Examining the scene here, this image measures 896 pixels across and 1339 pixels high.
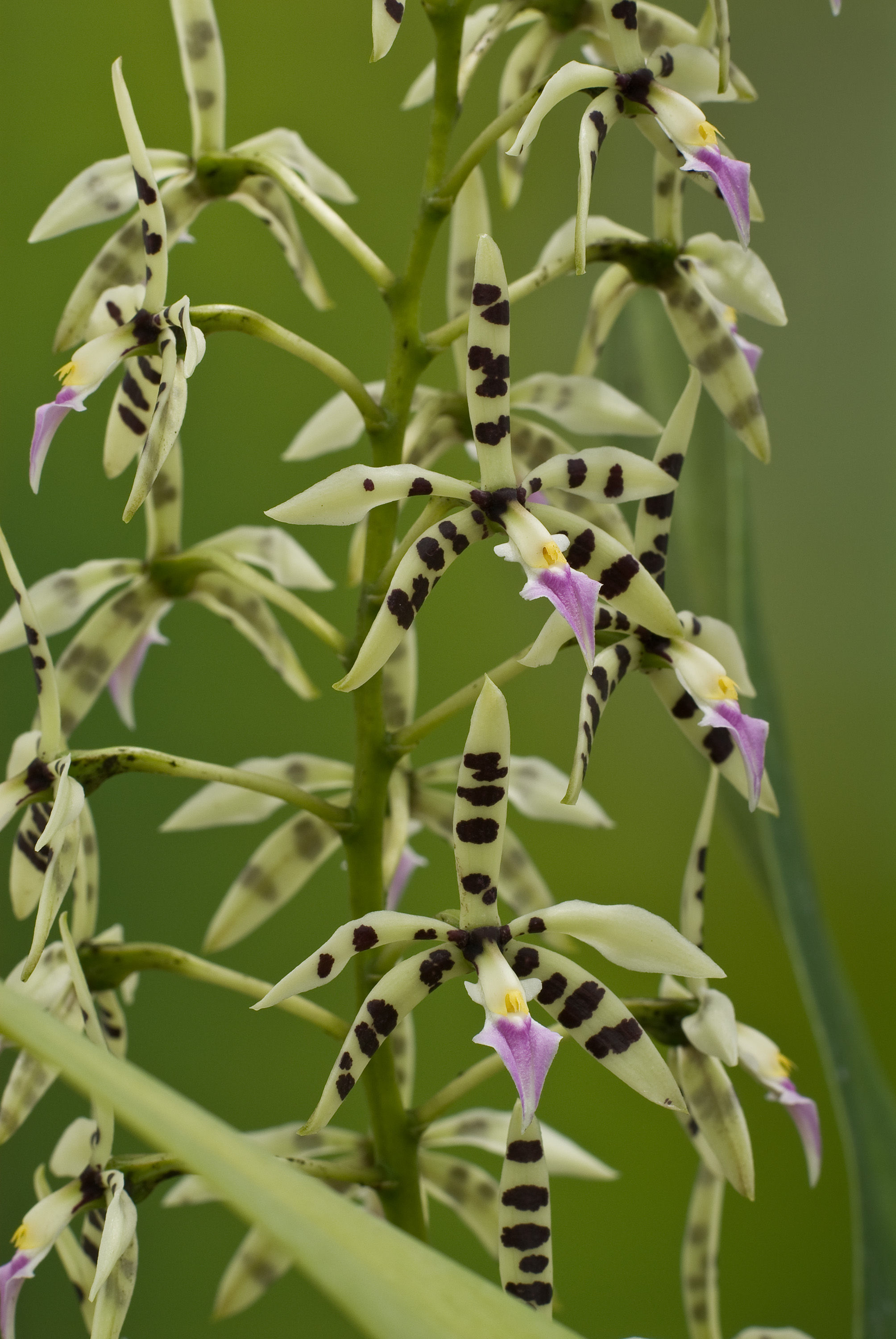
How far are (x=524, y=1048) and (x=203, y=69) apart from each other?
0.57 meters

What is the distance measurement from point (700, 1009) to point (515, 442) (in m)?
0.33

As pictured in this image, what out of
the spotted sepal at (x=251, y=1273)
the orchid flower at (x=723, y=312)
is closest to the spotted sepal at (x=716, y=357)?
the orchid flower at (x=723, y=312)

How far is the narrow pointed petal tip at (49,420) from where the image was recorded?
1.64ft

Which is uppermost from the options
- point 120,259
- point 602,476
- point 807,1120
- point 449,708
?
point 120,259

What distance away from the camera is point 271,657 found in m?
0.70

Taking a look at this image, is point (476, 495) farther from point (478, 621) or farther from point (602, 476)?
point (478, 621)

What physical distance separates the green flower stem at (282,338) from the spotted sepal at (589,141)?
128 millimetres

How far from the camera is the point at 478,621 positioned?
4.36 feet

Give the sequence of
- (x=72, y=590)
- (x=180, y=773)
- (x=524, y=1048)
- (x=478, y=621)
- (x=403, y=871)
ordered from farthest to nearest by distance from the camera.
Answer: (x=478, y=621) → (x=403, y=871) → (x=72, y=590) → (x=180, y=773) → (x=524, y=1048)

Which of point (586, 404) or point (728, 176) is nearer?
point (728, 176)

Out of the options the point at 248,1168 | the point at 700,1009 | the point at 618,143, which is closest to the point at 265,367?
the point at 618,143

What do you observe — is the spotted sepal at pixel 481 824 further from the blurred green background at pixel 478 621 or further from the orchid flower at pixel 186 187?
the blurred green background at pixel 478 621

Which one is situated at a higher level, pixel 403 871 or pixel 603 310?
pixel 603 310

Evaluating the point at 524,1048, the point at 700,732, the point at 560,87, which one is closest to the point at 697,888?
the point at 700,732
